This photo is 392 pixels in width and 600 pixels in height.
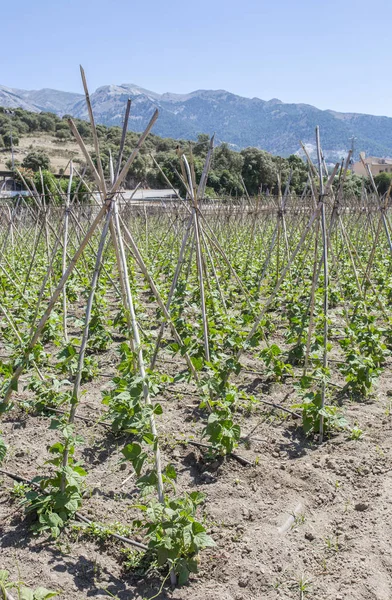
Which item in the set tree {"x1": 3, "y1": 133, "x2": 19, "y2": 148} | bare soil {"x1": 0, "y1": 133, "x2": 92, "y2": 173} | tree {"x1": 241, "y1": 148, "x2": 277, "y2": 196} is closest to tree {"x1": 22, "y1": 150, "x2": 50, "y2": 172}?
bare soil {"x1": 0, "y1": 133, "x2": 92, "y2": 173}

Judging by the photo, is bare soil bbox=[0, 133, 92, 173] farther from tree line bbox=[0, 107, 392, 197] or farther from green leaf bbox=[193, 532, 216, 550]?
green leaf bbox=[193, 532, 216, 550]

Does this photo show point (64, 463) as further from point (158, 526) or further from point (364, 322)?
point (364, 322)

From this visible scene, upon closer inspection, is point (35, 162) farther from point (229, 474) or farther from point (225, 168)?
point (229, 474)

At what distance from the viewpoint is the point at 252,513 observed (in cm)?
292

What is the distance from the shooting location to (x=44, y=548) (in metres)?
2.61

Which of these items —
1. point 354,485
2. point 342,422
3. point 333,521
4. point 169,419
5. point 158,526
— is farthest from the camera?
point 169,419

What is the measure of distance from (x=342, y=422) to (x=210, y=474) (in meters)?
1.02

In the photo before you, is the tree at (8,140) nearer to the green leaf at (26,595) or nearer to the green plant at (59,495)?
the green plant at (59,495)

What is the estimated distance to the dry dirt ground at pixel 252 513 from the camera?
2.41 metres

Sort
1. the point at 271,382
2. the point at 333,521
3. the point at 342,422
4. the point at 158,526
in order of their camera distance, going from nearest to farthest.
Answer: the point at 158,526, the point at 333,521, the point at 342,422, the point at 271,382

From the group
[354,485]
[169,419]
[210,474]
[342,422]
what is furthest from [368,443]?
[169,419]

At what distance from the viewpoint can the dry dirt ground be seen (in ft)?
7.91

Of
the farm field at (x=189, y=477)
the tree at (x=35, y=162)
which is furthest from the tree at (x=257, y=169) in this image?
the farm field at (x=189, y=477)

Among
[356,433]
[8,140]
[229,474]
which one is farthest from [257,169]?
[229,474]
